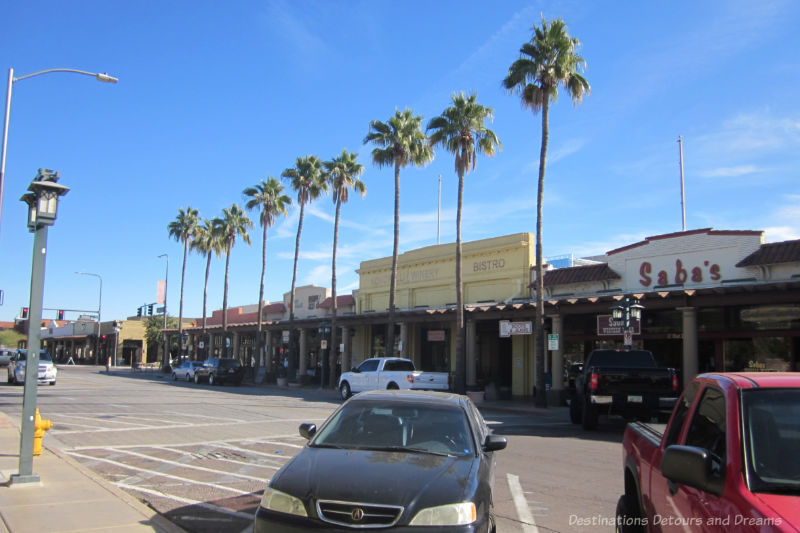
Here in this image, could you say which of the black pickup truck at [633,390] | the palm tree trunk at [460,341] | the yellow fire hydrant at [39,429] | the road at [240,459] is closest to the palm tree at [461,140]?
the palm tree trunk at [460,341]

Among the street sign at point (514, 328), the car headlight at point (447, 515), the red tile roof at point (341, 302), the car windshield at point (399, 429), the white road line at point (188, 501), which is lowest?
the white road line at point (188, 501)

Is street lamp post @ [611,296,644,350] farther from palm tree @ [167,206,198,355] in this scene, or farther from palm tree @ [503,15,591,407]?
palm tree @ [167,206,198,355]

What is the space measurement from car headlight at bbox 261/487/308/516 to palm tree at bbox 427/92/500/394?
22.5 m

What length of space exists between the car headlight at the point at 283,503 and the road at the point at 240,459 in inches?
90.3

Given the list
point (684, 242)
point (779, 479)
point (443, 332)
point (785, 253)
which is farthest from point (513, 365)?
point (779, 479)

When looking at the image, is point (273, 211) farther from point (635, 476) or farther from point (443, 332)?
point (635, 476)

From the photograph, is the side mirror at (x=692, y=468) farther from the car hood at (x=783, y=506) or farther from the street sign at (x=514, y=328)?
the street sign at (x=514, y=328)

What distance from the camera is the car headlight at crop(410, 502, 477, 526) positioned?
4223mm

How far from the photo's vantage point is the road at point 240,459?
7.27 m

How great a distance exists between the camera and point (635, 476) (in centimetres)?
502

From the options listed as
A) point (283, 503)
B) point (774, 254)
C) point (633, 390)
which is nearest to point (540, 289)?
point (774, 254)

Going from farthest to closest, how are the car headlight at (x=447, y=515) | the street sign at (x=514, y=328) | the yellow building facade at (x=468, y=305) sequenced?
the yellow building facade at (x=468, y=305) → the street sign at (x=514, y=328) → the car headlight at (x=447, y=515)

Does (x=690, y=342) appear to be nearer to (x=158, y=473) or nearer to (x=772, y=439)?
(x=158, y=473)

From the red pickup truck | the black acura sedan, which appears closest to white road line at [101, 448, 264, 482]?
the black acura sedan
